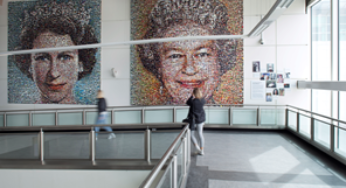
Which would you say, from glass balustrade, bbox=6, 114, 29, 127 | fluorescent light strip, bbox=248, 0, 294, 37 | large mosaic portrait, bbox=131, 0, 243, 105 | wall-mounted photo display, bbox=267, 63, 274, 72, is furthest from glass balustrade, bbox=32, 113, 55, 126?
wall-mounted photo display, bbox=267, 63, 274, 72

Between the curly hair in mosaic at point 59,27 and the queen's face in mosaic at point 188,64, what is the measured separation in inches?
125

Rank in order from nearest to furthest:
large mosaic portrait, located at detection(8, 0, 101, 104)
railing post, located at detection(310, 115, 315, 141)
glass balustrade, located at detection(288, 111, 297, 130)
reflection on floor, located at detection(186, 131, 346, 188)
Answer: reflection on floor, located at detection(186, 131, 346, 188), railing post, located at detection(310, 115, 315, 141), glass balustrade, located at detection(288, 111, 297, 130), large mosaic portrait, located at detection(8, 0, 101, 104)

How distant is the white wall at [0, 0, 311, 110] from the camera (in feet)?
28.7

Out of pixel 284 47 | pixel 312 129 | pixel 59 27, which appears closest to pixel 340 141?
pixel 312 129

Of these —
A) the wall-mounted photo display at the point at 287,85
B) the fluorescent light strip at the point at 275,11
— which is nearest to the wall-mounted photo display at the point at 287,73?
the wall-mounted photo display at the point at 287,85

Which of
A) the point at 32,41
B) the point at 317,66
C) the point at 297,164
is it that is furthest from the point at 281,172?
the point at 32,41

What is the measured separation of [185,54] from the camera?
9328 mm

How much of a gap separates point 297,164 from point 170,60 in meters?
5.97

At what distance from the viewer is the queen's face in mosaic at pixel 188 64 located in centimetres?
917

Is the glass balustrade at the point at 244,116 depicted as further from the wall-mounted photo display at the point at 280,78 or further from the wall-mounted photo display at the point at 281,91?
the wall-mounted photo display at the point at 280,78

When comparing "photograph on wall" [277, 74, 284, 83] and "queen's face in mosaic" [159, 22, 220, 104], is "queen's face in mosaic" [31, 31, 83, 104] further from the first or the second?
"photograph on wall" [277, 74, 284, 83]

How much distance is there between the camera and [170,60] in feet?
30.9

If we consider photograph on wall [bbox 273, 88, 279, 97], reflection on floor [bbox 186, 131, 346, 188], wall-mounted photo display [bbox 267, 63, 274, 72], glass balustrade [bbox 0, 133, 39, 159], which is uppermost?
wall-mounted photo display [bbox 267, 63, 274, 72]

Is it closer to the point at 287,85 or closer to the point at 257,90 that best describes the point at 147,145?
the point at 257,90
